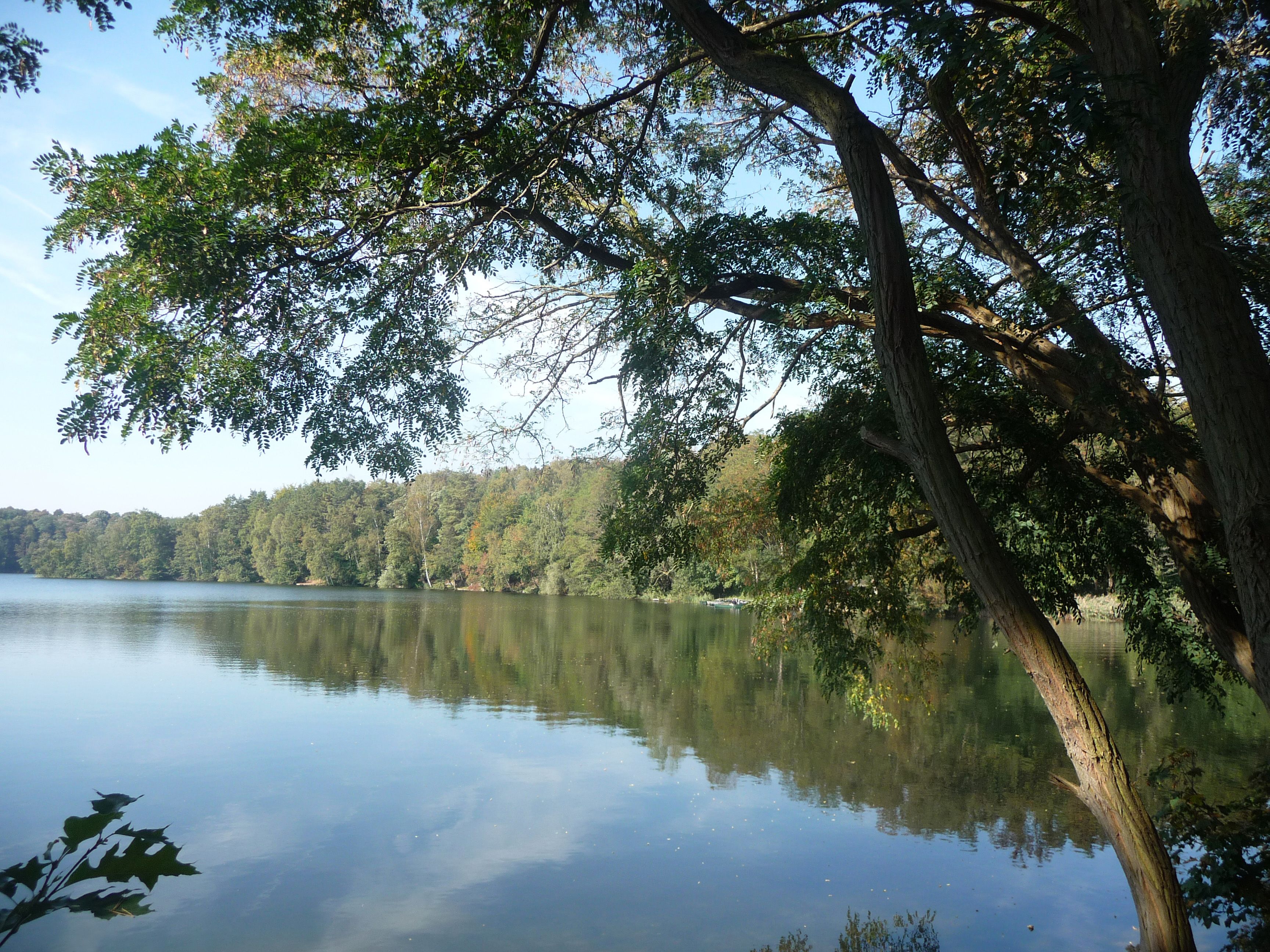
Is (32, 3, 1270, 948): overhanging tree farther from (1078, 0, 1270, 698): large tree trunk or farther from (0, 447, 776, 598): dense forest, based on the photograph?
(0, 447, 776, 598): dense forest

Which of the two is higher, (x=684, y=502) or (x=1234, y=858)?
(x=684, y=502)

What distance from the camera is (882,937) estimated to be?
5953 millimetres

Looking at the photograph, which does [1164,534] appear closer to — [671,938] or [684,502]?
[684,502]

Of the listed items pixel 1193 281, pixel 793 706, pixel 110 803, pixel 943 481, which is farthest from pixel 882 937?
pixel 793 706

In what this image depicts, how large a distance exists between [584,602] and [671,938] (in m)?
35.6

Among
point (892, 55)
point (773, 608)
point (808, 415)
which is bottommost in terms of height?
point (773, 608)

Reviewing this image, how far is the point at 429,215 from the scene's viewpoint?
5516 millimetres

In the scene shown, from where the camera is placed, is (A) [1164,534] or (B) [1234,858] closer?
(B) [1234,858]

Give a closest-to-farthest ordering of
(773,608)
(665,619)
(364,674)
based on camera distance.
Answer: (773,608)
(364,674)
(665,619)

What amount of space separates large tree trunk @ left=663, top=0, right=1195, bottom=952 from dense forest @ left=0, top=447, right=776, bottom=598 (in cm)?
3223

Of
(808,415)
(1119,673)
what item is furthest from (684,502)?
(1119,673)

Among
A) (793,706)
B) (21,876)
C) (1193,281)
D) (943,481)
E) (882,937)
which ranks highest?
(1193,281)

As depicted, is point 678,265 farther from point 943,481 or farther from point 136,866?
point 136,866

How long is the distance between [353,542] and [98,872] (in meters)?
52.1
